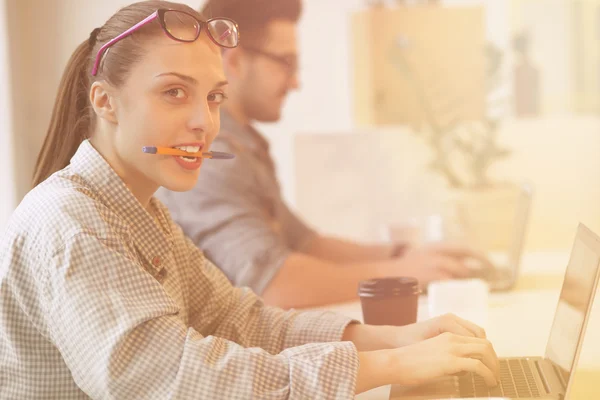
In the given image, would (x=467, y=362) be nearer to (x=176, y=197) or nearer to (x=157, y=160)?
(x=157, y=160)

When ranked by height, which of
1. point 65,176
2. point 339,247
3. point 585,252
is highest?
point 65,176

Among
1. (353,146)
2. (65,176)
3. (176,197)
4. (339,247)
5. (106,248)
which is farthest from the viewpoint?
(353,146)

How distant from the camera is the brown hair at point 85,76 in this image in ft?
3.56

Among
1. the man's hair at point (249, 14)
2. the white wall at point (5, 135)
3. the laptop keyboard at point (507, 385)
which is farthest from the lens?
the white wall at point (5, 135)

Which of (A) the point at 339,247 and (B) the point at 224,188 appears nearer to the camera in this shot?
(B) the point at 224,188

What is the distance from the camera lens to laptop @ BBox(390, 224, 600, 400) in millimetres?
978

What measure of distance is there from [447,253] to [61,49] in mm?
1484

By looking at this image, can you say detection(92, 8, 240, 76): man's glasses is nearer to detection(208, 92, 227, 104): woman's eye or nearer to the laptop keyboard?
detection(208, 92, 227, 104): woman's eye

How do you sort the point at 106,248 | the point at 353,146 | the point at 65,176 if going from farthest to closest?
the point at 353,146, the point at 65,176, the point at 106,248

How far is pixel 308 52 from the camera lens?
295cm

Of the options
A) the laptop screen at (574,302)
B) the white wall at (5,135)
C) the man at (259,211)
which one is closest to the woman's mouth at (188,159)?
the laptop screen at (574,302)

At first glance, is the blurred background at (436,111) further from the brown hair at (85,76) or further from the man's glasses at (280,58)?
the brown hair at (85,76)

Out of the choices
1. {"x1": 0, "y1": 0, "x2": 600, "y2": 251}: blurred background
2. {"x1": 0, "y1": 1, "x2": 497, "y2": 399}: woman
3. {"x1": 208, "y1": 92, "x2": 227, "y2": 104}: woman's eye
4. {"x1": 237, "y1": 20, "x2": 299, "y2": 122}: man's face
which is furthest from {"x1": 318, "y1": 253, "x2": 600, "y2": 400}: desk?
{"x1": 0, "y1": 0, "x2": 600, "y2": 251}: blurred background

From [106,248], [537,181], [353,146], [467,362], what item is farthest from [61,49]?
[467,362]
